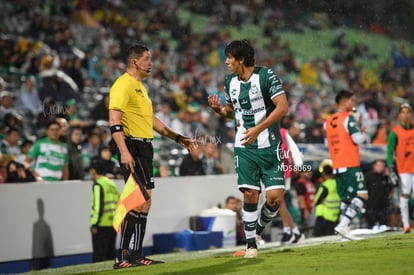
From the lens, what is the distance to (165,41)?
2420 centimetres

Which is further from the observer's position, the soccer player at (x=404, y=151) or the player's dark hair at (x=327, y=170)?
the player's dark hair at (x=327, y=170)

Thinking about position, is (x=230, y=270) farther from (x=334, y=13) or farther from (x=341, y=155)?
(x=334, y=13)

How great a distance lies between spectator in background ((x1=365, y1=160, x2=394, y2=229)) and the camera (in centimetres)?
1888

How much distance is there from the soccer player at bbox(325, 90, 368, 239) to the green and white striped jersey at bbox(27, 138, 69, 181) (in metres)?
4.05

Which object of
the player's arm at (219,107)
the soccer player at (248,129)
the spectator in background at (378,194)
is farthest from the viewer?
the spectator in background at (378,194)

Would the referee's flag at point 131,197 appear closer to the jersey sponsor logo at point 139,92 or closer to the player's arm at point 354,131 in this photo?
the jersey sponsor logo at point 139,92

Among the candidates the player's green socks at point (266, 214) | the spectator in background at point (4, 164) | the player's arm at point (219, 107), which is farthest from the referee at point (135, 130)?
the spectator in background at point (4, 164)

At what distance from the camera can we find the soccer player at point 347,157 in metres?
13.8

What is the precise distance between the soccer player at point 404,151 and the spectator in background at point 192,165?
3.31 metres

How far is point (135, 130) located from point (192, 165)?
22.2 feet

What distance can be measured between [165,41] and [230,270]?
1553 centimetres

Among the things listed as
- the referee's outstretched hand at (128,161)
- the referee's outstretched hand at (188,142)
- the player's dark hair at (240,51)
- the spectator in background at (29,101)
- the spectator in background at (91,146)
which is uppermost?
the spectator in background at (29,101)

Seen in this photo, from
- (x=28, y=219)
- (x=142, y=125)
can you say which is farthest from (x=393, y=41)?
(x=142, y=125)

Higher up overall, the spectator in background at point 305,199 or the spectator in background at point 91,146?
the spectator in background at point 91,146
